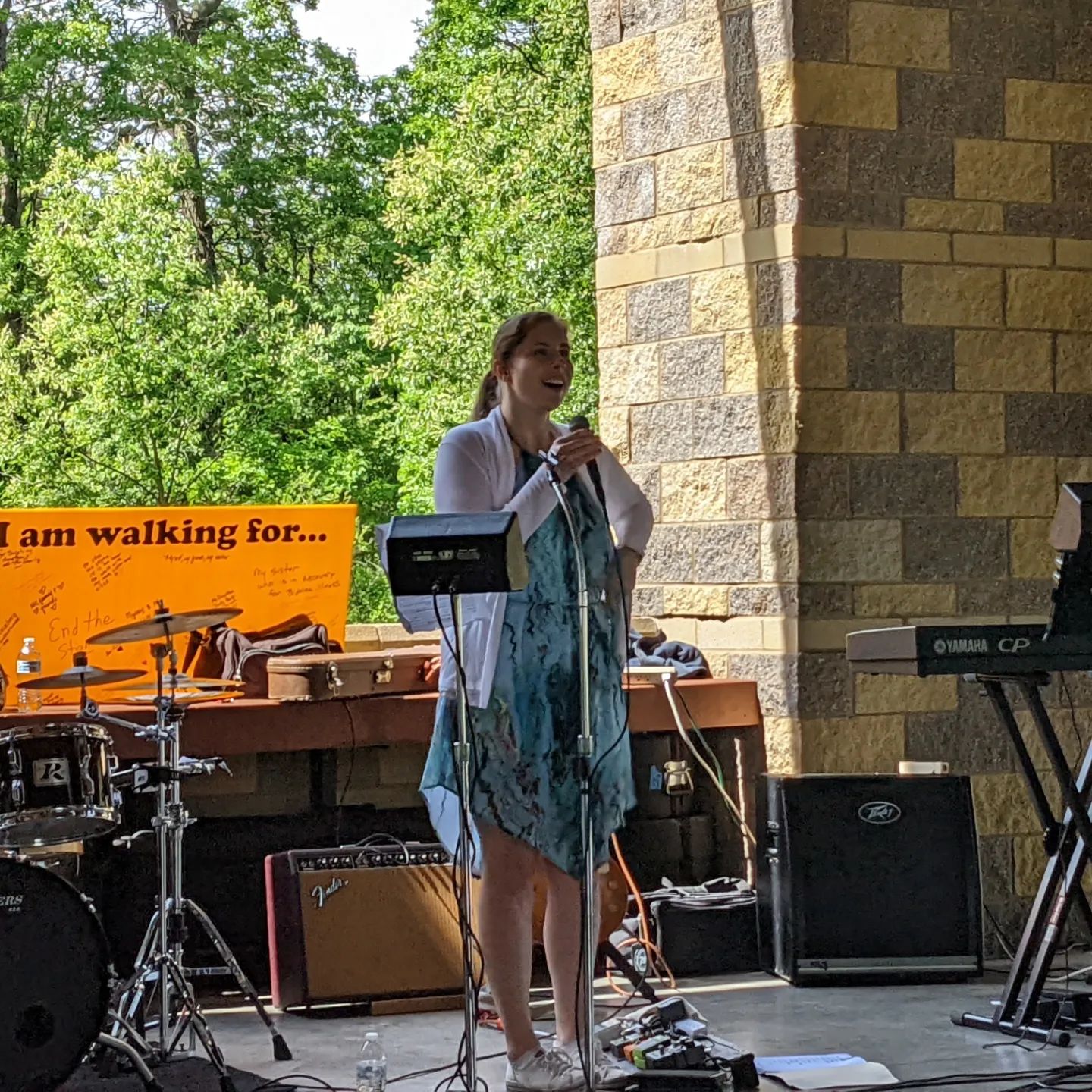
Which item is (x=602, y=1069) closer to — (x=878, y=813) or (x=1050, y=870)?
(x=1050, y=870)

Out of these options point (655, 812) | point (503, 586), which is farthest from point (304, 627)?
point (503, 586)

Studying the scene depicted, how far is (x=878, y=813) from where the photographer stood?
498 centimetres

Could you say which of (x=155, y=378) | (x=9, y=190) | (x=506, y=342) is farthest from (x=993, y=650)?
(x=9, y=190)

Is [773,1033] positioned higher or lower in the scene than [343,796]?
lower

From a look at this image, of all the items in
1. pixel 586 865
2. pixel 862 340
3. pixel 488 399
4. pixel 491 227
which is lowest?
pixel 586 865

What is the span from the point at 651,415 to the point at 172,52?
1749 cm

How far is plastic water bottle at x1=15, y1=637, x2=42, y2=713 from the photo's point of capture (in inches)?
184

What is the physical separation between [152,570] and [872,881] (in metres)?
2.71

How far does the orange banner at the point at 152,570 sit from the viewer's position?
5809 millimetres

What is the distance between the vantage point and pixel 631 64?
5.63 metres

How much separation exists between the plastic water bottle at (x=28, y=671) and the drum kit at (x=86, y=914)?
312mm

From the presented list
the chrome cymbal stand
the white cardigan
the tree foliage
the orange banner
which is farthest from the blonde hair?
the tree foliage

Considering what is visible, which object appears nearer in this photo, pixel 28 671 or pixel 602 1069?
pixel 602 1069

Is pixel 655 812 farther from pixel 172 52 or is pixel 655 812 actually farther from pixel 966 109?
pixel 172 52
